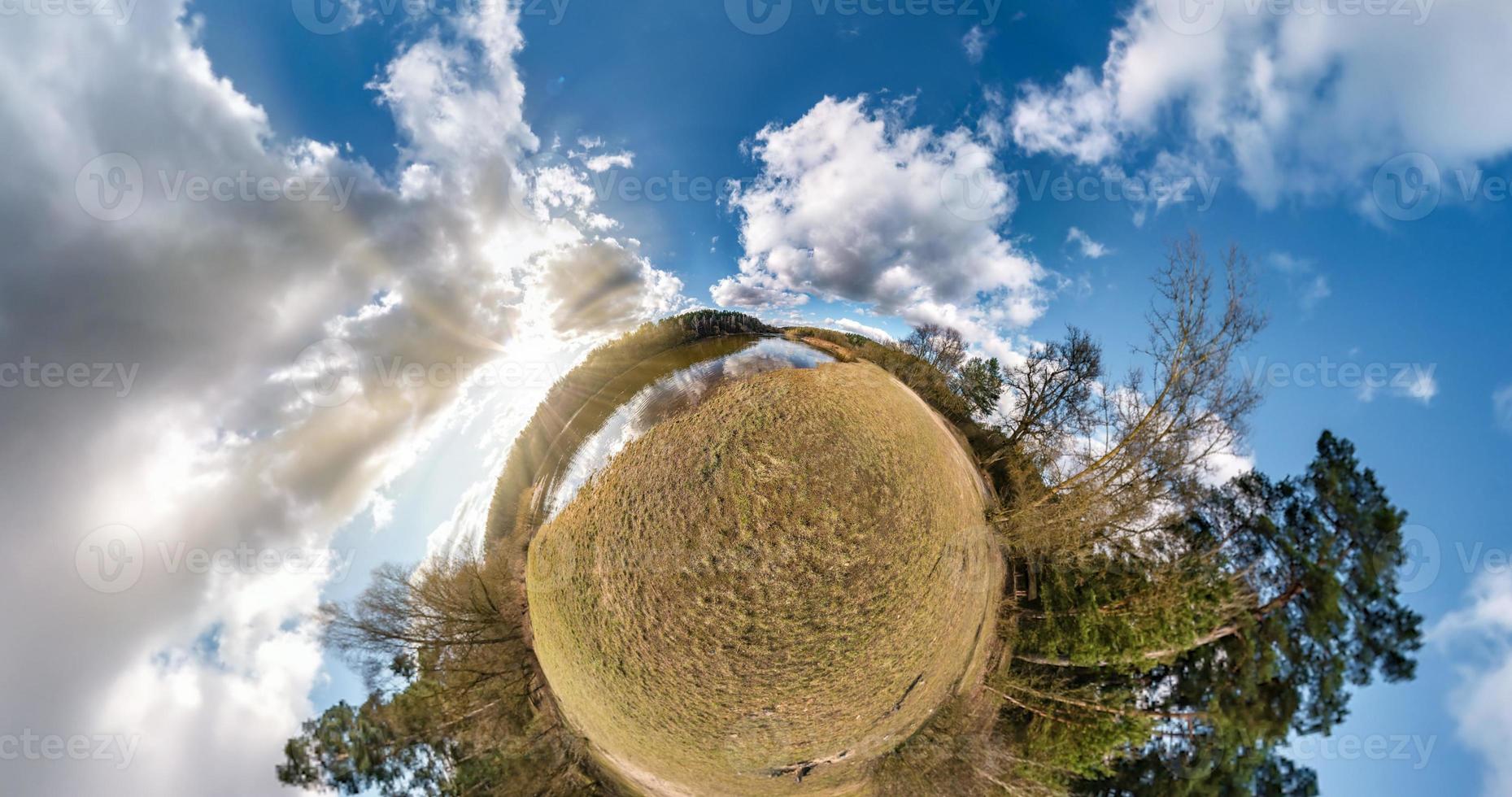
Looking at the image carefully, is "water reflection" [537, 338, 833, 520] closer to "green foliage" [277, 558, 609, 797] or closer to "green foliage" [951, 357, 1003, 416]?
"green foliage" [277, 558, 609, 797]

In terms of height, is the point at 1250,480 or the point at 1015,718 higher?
the point at 1250,480

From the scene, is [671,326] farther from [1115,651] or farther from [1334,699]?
[1334,699]

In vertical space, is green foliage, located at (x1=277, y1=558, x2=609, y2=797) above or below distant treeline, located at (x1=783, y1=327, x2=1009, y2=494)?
below

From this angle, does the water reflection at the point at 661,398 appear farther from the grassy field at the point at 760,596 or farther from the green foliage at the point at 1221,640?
the green foliage at the point at 1221,640

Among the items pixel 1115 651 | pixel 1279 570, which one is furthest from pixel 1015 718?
pixel 1279 570

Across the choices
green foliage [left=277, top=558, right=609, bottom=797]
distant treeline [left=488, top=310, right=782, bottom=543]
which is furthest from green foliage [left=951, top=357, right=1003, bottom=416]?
green foliage [left=277, top=558, right=609, bottom=797]

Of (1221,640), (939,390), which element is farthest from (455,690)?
(1221,640)

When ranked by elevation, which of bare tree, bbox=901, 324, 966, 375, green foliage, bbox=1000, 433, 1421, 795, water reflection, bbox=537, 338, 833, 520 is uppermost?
bare tree, bbox=901, 324, 966, 375

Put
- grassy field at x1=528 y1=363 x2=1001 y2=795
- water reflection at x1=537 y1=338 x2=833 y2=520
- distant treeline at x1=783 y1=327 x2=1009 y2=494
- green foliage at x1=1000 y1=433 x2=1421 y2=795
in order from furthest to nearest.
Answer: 1. distant treeline at x1=783 y1=327 x2=1009 y2=494
2. water reflection at x1=537 y1=338 x2=833 y2=520
3. grassy field at x1=528 y1=363 x2=1001 y2=795
4. green foliage at x1=1000 y1=433 x2=1421 y2=795

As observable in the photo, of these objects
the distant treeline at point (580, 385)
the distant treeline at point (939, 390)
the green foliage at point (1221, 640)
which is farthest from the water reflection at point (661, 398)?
the green foliage at point (1221, 640)
